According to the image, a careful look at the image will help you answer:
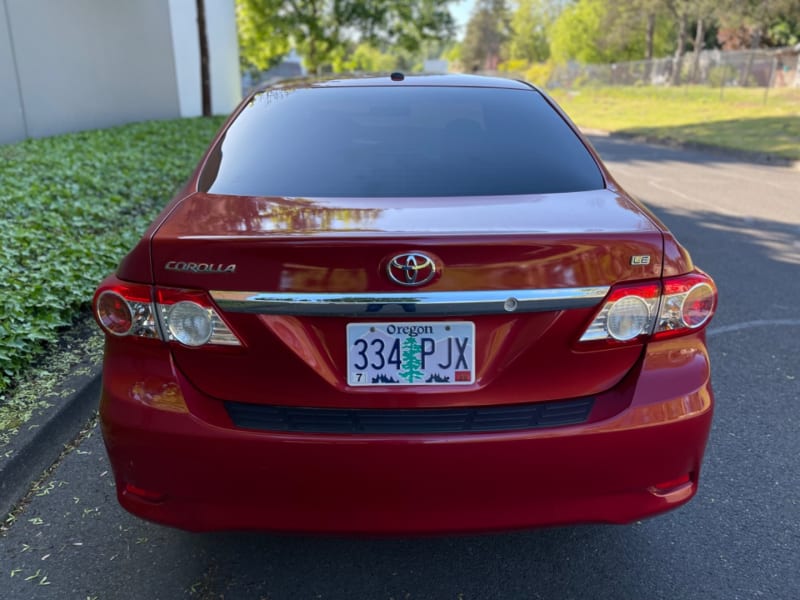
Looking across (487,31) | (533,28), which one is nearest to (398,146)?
(533,28)

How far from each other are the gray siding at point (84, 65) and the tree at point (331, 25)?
1478cm

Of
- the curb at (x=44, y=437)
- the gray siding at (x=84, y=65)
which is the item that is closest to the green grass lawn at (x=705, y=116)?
the gray siding at (x=84, y=65)

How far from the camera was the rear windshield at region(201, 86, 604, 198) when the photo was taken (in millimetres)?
2299

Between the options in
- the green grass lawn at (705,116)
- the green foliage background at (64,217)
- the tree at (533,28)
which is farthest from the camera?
the tree at (533,28)

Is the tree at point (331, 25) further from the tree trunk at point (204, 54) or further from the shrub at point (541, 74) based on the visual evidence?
the shrub at point (541, 74)

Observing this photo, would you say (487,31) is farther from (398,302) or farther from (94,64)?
(398,302)

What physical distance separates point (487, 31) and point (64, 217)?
11097cm

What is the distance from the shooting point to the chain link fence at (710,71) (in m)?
28.5

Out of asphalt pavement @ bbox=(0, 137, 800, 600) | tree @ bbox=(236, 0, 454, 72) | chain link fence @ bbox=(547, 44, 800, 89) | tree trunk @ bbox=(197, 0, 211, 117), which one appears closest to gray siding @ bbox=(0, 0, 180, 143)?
tree trunk @ bbox=(197, 0, 211, 117)

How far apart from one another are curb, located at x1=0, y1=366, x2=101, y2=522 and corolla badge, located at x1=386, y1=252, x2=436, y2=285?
1.92 m

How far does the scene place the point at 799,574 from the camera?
2.26 metres

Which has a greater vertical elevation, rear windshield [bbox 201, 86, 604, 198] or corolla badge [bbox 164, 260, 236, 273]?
rear windshield [bbox 201, 86, 604, 198]

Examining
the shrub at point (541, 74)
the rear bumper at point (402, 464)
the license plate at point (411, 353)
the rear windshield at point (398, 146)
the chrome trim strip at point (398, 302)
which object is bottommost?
the shrub at point (541, 74)

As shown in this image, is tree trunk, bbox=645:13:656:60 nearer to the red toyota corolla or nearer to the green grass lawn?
the green grass lawn
